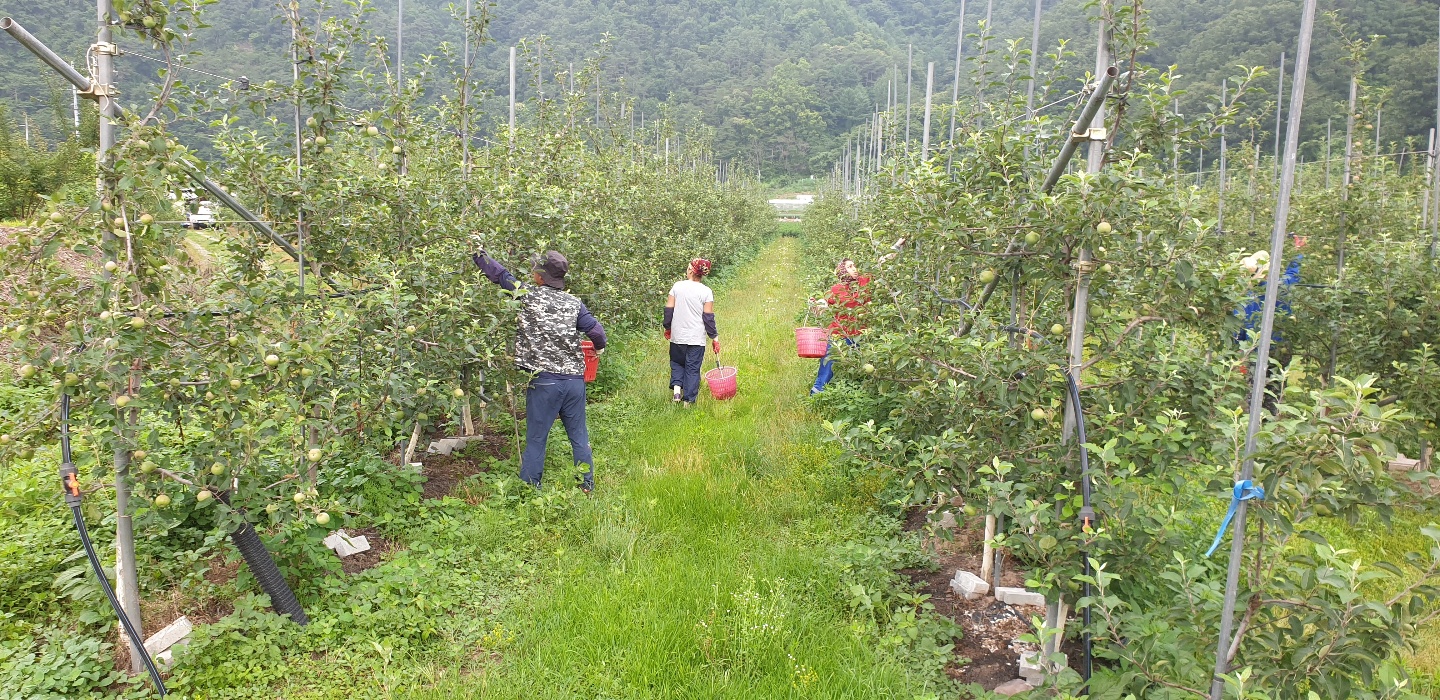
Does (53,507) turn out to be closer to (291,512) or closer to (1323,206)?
(291,512)

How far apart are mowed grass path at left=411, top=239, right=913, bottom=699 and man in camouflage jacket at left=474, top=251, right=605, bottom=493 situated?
22.9 inches

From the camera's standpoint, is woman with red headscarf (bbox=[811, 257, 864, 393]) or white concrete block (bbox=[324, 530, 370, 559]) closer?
white concrete block (bbox=[324, 530, 370, 559])

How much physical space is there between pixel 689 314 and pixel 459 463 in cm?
274

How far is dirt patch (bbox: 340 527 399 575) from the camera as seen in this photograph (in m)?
4.14

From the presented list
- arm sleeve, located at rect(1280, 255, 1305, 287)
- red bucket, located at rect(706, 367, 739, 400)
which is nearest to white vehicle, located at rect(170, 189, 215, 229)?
red bucket, located at rect(706, 367, 739, 400)

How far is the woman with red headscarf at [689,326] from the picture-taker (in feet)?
24.4

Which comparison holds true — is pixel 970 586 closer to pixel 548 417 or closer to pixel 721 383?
pixel 548 417

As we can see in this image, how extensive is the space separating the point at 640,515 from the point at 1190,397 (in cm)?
319

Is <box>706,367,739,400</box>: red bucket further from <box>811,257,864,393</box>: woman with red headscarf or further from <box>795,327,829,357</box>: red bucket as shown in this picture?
<box>811,257,864,393</box>: woman with red headscarf

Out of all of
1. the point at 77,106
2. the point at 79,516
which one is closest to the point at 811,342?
the point at 79,516

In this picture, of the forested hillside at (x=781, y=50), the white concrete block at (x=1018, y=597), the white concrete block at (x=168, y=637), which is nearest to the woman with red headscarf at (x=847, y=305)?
the white concrete block at (x=1018, y=597)

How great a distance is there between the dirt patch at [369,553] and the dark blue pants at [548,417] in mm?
1039

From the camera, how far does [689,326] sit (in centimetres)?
744

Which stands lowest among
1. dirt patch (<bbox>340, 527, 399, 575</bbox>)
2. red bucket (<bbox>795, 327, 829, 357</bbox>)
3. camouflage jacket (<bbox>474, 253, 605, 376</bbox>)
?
dirt patch (<bbox>340, 527, 399, 575</bbox>)
